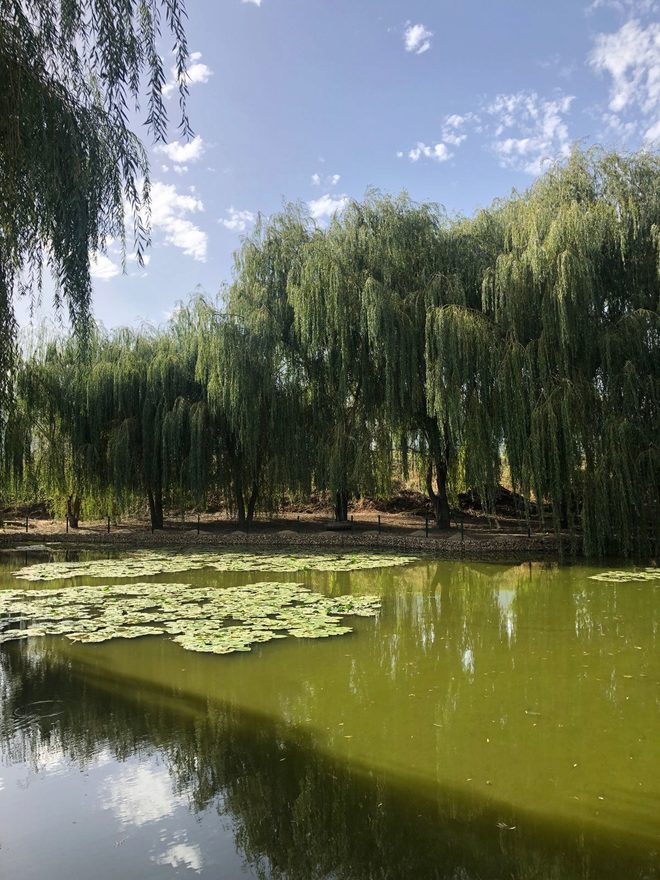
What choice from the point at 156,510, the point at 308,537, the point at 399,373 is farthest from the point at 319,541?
the point at 156,510

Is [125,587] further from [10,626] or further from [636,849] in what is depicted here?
[636,849]

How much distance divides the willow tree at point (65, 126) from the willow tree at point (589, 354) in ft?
31.5

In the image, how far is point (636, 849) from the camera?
9.65ft

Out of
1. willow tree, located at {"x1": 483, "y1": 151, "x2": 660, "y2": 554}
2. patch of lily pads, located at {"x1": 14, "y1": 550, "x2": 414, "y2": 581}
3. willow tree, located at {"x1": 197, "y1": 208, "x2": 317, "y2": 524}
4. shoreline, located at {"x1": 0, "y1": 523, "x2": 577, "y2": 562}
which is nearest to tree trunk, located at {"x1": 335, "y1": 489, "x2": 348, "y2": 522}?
shoreline, located at {"x1": 0, "y1": 523, "x2": 577, "y2": 562}

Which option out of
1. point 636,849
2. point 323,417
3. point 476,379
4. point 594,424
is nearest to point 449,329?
point 476,379

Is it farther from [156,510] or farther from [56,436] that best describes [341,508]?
[56,436]

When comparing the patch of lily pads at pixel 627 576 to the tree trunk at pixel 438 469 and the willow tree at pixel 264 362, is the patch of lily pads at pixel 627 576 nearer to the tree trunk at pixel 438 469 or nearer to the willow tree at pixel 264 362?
the tree trunk at pixel 438 469

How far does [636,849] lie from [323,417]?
13187mm

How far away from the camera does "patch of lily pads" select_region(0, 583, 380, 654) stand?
6.55 meters

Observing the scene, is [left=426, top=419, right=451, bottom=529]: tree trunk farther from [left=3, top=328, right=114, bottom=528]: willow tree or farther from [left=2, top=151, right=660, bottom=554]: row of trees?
[left=3, top=328, right=114, bottom=528]: willow tree

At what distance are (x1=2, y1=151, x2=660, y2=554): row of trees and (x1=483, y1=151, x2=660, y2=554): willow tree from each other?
1.6 inches

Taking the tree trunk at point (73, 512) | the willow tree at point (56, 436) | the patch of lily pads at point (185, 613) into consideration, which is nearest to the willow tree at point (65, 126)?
the patch of lily pads at point (185, 613)

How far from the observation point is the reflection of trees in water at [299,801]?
289 cm

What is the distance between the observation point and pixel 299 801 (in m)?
3.42
